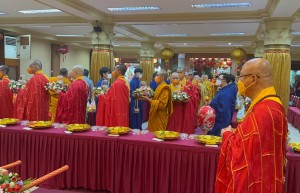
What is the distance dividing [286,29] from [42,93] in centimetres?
575

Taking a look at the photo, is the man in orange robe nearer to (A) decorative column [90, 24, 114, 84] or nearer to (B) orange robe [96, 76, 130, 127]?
(B) orange robe [96, 76, 130, 127]

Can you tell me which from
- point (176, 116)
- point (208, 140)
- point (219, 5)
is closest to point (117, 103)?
point (176, 116)

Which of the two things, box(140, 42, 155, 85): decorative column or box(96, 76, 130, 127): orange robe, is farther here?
box(140, 42, 155, 85): decorative column

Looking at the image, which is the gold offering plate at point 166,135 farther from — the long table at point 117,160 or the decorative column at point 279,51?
the decorative column at point 279,51

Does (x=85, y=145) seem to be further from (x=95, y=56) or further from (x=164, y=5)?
(x=95, y=56)

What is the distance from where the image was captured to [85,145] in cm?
319

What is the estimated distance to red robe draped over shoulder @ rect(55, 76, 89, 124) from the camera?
4.79 metres

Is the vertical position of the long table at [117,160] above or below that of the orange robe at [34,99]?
below

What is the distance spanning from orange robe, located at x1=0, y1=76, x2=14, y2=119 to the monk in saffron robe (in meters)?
1.74

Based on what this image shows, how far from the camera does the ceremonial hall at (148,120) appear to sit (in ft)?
5.65

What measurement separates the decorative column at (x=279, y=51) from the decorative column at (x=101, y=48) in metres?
4.21

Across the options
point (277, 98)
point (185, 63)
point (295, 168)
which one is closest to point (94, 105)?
point (295, 168)

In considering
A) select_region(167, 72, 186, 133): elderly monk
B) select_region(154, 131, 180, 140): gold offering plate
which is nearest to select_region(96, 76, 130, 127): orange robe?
select_region(167, 72, 186, 133): elderly monk

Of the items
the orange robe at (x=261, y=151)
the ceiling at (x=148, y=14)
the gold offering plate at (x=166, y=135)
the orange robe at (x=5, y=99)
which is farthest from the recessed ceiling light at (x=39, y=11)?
the orange robe at (x=261, y=151)
